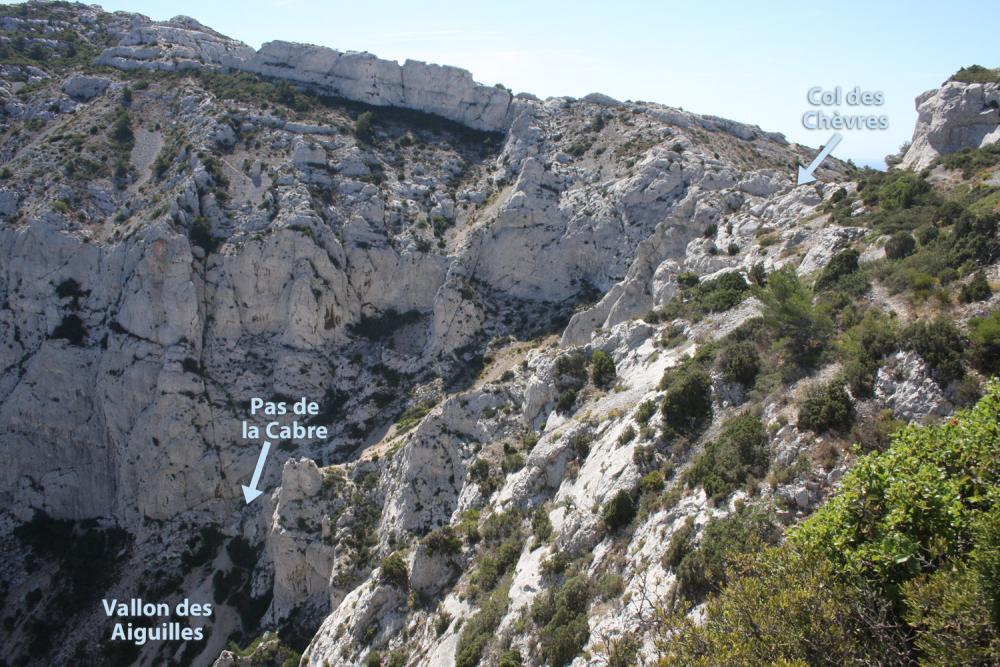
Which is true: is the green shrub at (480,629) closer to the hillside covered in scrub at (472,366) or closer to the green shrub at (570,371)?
the hillside covered in scrub at (472,366)

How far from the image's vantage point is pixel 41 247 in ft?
161

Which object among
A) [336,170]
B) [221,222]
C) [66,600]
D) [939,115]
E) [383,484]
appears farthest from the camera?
[336,170]

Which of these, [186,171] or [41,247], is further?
[186,171]

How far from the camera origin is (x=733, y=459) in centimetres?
1661

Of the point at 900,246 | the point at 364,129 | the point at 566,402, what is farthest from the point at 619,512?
the point at 364,129

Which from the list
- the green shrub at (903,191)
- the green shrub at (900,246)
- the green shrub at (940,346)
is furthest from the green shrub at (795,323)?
the green shrub at (903,191)

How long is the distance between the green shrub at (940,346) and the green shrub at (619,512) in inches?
347

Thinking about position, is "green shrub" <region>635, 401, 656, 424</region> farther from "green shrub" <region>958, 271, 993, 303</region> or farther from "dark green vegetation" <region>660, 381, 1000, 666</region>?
"dark green vegetation" <region>660, 381, 1000, 666</region>

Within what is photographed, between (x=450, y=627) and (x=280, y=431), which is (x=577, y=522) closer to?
(x=450, y=627)

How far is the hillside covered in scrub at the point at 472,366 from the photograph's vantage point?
44.5 ft

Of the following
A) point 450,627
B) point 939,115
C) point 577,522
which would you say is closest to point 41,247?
point 450,627

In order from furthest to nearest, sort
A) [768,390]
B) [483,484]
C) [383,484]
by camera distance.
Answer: [383,484]
[483,484]
[768,390]

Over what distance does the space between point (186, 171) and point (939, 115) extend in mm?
56377

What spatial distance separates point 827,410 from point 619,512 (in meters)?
6.58
